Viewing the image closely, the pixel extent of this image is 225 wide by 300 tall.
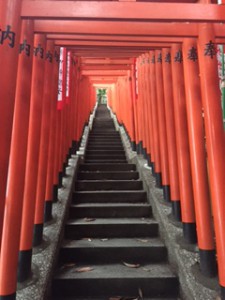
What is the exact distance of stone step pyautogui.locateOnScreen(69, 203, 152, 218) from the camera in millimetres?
3924

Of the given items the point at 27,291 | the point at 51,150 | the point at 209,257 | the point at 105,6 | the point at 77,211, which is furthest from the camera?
the point at 77,211

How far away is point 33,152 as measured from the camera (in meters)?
2.59

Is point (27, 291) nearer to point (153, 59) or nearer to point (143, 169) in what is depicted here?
point (143, 169)

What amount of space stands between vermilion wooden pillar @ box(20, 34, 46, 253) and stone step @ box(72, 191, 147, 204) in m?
1.42

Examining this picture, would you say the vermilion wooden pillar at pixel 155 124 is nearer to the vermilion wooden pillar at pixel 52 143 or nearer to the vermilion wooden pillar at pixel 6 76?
the vermilion wooden pillar at pixel 52 143

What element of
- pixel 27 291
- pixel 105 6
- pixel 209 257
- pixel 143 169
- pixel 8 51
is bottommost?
pixel 27 291

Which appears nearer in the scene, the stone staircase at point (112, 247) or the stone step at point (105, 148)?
the stone staircase at point (112, 247)

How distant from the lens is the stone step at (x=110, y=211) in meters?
3.92

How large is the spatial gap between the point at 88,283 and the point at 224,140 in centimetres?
215

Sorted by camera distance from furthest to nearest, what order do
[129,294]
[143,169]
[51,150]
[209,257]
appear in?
[143,169] < [51,150] < [129,294] < [209,257]

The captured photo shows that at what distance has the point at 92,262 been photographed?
307cm

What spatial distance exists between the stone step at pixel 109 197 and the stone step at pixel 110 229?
2.60 ft

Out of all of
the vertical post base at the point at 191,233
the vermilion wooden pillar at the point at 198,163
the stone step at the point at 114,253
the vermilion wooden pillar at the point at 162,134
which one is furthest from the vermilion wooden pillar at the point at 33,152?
the vermilion wooden pillar at the point at 162,134

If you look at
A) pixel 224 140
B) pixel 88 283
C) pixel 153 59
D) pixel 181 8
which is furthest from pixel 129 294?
pixel 153 59
